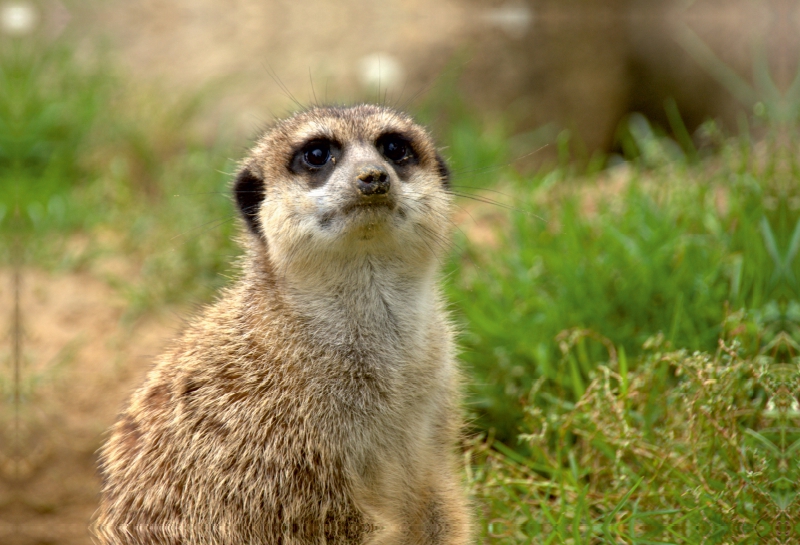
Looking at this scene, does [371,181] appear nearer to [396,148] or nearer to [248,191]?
[396,148]

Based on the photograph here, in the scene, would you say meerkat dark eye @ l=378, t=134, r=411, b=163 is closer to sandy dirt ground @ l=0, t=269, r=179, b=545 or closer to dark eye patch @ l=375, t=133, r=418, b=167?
dark eye patch @ l=375, t=133, r=418, b=167

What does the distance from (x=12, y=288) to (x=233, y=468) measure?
300cm

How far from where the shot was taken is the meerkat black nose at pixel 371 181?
258cm

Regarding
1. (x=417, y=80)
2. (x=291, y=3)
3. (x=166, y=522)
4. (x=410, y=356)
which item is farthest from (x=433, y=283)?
(x=291, y=3)

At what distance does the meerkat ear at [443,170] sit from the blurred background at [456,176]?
0.18 meters

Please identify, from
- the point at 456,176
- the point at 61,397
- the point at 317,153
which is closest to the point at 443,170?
the point at 317,153

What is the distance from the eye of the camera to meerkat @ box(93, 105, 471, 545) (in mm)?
2596

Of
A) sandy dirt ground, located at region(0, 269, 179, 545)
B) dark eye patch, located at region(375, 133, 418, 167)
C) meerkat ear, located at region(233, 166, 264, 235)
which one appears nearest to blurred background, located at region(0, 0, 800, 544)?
sandy dirt ground, located at region(0, 269, 179, 545)

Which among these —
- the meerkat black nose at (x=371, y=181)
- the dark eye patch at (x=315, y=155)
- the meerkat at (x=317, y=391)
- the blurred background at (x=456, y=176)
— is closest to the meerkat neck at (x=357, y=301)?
the meerkat at (x=317, y=391)

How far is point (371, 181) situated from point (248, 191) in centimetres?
70

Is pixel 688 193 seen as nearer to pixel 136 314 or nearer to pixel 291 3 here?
pixel 136 314

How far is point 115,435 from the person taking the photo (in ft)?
9.53

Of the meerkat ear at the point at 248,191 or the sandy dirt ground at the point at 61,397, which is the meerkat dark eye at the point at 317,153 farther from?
the sandy dirt ground at the point at 61,397

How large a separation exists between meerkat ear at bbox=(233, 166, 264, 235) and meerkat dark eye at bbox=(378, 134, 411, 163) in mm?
478
